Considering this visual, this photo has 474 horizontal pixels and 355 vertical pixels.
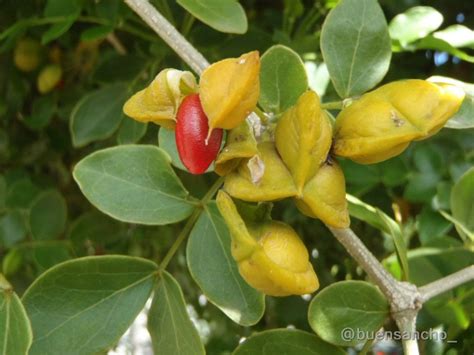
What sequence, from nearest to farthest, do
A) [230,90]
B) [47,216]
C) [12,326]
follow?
[230,90] < [12,326] < [47,216]

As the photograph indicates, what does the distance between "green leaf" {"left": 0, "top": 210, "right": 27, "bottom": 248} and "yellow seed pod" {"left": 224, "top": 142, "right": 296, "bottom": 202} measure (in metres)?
0.69

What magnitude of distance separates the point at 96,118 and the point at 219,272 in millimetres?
458

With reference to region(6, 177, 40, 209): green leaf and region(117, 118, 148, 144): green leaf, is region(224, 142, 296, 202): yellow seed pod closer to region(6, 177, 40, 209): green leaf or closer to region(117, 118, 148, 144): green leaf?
region(117, 118, 148, 144): green leaf

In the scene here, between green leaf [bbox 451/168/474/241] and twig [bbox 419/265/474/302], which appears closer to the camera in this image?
twig [bbox 419/265/474/302]

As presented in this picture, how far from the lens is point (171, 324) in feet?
2.47

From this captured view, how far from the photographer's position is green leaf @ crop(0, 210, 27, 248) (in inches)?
47.0

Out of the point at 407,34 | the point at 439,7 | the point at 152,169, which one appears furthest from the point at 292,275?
the point at 439,7

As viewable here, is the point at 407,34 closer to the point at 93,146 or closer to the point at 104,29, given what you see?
the point at 104,29

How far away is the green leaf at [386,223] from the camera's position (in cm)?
77

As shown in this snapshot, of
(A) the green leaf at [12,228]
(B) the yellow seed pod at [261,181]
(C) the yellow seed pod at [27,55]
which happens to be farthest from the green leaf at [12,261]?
(B) the yellow seed pod at [261,181]

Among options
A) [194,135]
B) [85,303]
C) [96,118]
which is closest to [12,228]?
[96,118]

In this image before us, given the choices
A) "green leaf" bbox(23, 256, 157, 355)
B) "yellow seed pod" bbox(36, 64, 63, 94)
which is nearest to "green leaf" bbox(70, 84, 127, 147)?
"yellow seed pod" bbox(36, 64, 63, 94)

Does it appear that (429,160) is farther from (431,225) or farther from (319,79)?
(319,79)

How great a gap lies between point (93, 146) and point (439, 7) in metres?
0.70
